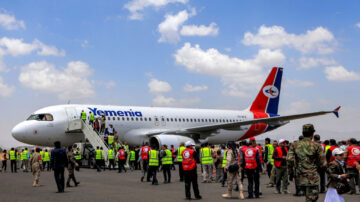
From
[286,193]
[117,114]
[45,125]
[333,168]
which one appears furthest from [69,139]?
[333,168]

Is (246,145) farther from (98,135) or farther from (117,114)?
(117,114)

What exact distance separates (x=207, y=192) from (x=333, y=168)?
6.27m

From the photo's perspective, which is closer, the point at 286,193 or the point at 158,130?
the point at 286,193

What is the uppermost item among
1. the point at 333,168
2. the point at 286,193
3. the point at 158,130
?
the point at 158,130

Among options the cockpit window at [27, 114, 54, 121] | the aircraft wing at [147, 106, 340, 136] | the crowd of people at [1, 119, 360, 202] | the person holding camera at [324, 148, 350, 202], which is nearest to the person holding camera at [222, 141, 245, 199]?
the crowd of people at [1, 119, 360, 202]

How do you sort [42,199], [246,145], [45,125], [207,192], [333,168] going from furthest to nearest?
1. [45,125]
2. [207,192]
3. [246,145]
4. [42,199]
5. [333,168]

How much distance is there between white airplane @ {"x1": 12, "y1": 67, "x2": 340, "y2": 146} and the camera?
2289cm

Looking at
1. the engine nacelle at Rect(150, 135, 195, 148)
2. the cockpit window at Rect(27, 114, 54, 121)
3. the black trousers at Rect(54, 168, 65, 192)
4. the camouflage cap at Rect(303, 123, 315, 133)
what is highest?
the cockpit window at Rect(27, 114, 54, 121)

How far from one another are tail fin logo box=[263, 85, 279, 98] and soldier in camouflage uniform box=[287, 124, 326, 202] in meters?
29.1

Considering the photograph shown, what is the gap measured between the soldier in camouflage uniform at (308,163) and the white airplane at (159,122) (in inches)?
685

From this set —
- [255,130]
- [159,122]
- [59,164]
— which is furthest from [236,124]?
[59,164]

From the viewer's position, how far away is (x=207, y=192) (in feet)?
38.9

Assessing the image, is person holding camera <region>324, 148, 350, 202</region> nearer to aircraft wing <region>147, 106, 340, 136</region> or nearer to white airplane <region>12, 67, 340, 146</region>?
white airplane <region>12, 67, 340, 146</region>

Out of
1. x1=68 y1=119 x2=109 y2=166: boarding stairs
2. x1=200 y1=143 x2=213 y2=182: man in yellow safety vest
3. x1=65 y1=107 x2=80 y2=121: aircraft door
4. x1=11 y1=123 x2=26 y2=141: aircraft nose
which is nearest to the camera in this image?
x1=200 y1=143 x2=213 y2=182: man in yellow safety vest
